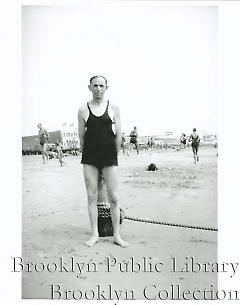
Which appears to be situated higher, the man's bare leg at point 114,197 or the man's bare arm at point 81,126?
the man's bare arm at point 81,126

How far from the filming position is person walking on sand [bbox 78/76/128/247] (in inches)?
72.1

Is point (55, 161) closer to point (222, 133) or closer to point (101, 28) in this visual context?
point (101, 28)

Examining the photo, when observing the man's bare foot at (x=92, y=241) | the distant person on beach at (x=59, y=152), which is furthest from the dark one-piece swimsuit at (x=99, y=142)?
→ the man's bare foot at (x=92, y=241)

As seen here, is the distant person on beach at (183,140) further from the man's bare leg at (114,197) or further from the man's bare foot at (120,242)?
the man's bare foot at (120,242)

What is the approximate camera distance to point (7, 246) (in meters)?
1.89

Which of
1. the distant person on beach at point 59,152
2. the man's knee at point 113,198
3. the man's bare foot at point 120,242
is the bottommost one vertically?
the man's bare foot at point 120,242

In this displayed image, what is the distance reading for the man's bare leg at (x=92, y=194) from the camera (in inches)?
73.0

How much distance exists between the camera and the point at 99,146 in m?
1.84

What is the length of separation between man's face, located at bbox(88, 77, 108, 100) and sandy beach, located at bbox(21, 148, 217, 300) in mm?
277

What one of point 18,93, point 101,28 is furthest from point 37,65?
point 101,28

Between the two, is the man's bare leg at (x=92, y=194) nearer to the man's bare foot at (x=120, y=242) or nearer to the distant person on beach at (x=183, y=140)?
the man's bare foot at (x=120, y=242)

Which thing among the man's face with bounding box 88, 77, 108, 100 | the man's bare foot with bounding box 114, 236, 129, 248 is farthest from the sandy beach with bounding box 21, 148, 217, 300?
the man's face with bounding box 88, 77, 108, 100

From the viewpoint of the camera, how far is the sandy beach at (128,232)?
182 centimetres

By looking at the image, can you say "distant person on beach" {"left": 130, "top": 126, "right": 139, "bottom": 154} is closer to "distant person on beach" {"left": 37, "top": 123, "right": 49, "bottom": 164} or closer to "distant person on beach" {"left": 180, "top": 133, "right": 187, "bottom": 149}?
"distant person on beach" {"left": 180, "top": 133, "right": 187, "bottom": 149}
